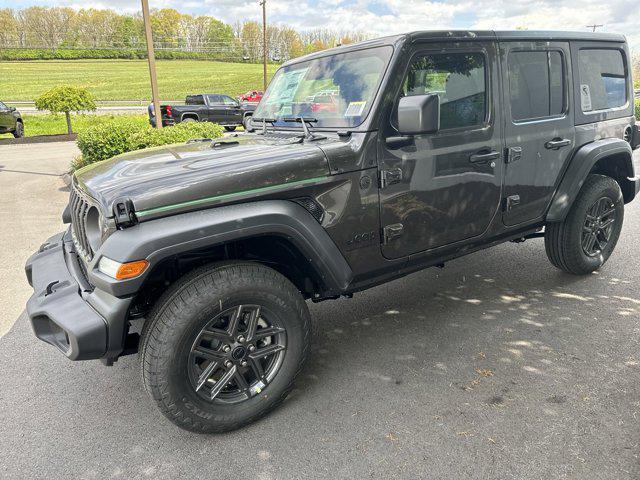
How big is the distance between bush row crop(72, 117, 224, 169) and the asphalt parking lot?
421 cm

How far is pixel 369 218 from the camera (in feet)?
9.14

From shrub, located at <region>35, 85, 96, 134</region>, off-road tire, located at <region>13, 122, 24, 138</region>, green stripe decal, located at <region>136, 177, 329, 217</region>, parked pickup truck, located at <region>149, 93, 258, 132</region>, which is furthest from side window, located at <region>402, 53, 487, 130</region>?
off-road tire, located at <region>13, 122, 24, 138</region>

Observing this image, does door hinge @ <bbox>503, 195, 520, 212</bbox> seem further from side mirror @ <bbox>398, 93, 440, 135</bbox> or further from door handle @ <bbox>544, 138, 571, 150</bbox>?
side mirror @ <bbox>398, 93, 440, 135</bbox>

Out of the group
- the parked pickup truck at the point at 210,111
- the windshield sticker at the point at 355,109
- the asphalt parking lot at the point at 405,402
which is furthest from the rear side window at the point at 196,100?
the windshield sticker at the point at 355,109

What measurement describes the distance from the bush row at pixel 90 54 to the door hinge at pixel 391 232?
254 ft

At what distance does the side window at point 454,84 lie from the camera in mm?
2879

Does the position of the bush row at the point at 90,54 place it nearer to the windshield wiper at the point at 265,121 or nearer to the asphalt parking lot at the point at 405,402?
the windshield wiper at the point at 265,121

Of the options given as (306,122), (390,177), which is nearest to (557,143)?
(390,177)

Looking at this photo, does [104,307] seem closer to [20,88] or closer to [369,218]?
[369,218]

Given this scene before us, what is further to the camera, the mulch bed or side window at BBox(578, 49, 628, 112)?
the mulch bed

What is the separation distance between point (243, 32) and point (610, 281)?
300 ft

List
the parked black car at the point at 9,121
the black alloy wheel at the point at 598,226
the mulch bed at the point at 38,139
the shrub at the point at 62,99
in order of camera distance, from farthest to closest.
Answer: the parked black car at the point at 9,121 → the mulch bed at the point at 38,139 → the shrub at the point at 62,99 → the black alloy wheel at the point at 598,226

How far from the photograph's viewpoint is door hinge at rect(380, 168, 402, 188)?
278 cm

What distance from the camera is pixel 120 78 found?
52250 mm
